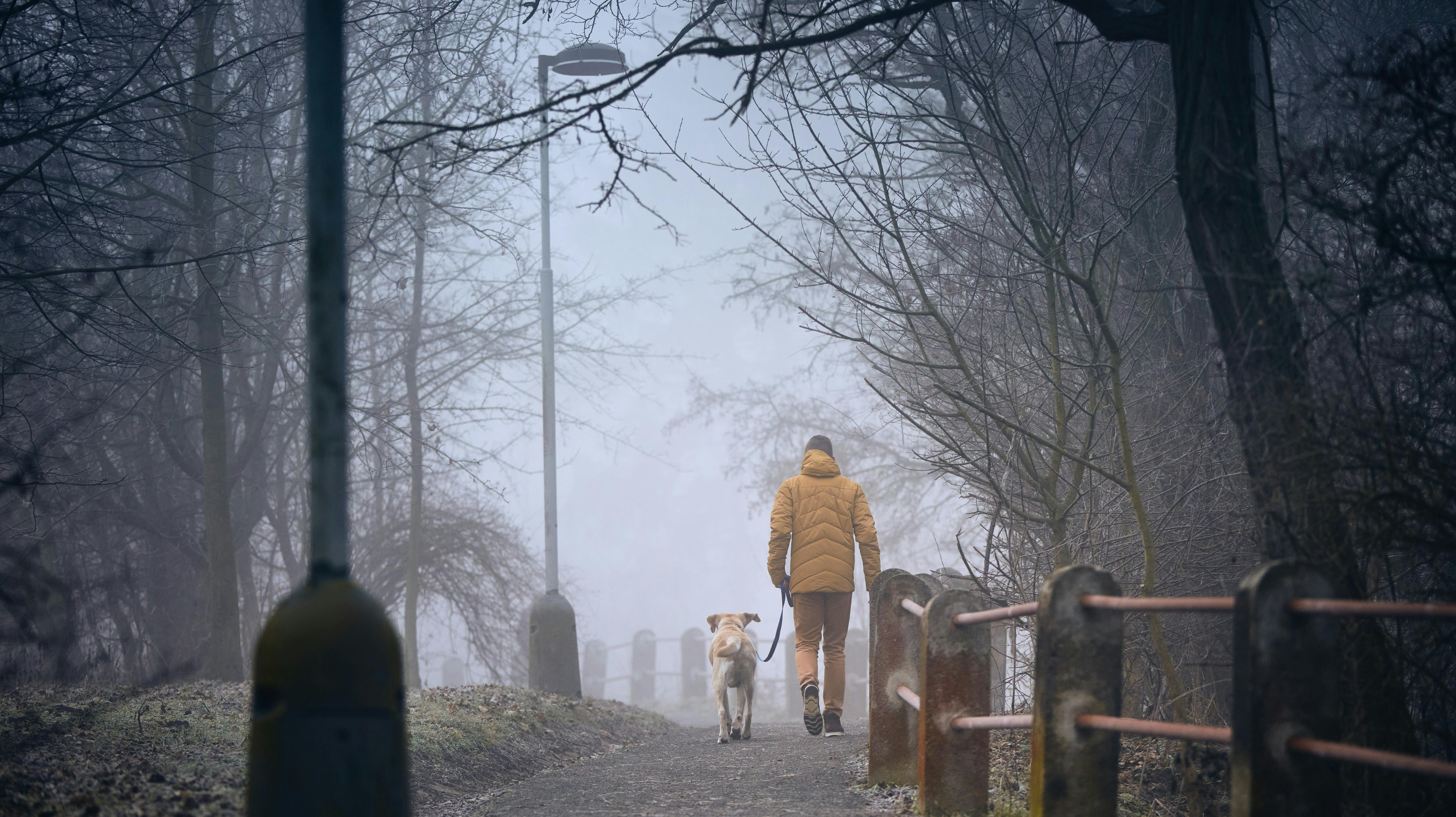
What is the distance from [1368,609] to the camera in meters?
2.75

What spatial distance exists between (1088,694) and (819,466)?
5011 mm

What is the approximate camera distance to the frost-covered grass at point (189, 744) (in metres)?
4.45

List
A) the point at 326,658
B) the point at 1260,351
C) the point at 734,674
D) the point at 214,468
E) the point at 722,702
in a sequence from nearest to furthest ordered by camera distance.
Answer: the point at 1260,351 < the point at 326,658 < the point at 734,674 < the point at 722,702 < the point at 214,468

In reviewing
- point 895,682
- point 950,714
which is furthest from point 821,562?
point 950,714

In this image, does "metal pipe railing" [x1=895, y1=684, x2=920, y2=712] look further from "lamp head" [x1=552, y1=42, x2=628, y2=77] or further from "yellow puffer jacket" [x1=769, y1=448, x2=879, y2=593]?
"lamp head" [x1=552, y1=42, x2=628, y2=77]

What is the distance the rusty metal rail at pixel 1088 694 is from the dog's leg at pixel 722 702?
3.30m

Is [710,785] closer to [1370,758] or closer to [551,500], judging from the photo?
[1370,758]

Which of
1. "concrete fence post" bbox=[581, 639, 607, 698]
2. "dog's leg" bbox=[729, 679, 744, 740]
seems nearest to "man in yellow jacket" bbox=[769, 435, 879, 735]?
"dog's leg" bbox=[729, 679, 744, 740]

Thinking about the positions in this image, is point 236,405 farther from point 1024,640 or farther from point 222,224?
point 1024,640

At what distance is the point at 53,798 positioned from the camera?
4.29 meters

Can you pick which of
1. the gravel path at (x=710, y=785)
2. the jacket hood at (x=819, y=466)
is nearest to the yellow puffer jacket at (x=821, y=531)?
the jacket hood at (x=819, y=466)

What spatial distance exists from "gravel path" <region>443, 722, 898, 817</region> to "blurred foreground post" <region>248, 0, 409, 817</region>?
1817 millimetres

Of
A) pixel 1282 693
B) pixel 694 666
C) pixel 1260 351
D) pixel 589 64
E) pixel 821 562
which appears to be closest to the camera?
pixel 1282 693

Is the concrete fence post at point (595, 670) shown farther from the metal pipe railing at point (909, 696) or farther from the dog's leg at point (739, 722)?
the metal pipe railing at point (909, 696)
